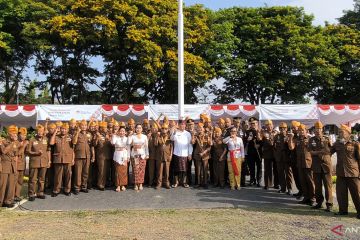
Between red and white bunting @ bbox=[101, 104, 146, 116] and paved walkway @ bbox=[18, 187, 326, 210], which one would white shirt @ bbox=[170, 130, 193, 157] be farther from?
red and white bunting @ bbox=[101, 104, 146, 116]

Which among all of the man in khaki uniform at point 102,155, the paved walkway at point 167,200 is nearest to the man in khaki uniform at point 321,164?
the paved walkway at point 167,200

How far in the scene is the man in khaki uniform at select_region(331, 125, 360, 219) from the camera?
837cm

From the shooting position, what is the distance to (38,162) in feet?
33.7

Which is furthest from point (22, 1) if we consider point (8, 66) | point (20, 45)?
point (8, 66)

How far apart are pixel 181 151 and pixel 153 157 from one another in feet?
2.62

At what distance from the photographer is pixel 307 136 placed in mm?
9758

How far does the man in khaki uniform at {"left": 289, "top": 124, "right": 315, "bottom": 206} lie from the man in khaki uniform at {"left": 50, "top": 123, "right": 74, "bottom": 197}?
5740mm

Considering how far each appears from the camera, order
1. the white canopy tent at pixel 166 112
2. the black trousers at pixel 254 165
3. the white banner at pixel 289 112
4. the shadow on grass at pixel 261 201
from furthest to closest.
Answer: the white banner at pixel 289 112, the white canopy tent at pixel 166 112, the black trousers at pixel 254 165, the shadow on grass at pixel 261 201

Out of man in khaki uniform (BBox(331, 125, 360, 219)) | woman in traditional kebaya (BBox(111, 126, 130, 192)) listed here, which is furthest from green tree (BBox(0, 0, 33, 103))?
man in khaki uniform (BBox(331, 125, 360, 219))

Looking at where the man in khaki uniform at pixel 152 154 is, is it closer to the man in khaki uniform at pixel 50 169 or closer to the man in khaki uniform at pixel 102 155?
the man in khaki uniform at pixel 102 155

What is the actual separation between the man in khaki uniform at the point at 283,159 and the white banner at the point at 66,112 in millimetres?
10818

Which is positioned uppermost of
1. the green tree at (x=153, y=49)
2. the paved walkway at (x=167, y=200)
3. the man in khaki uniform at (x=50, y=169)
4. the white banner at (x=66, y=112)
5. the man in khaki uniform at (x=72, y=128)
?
the green tree at (x=153, y=49)

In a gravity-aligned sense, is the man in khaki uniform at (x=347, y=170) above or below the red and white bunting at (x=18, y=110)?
below

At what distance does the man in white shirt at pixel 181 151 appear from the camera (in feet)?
Answer: 37.3
